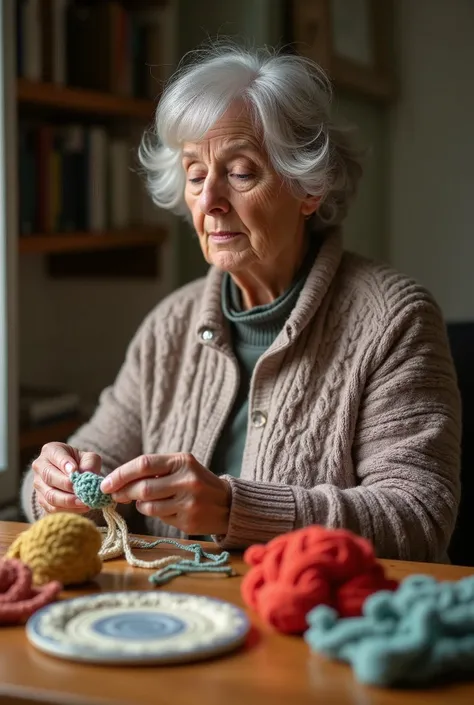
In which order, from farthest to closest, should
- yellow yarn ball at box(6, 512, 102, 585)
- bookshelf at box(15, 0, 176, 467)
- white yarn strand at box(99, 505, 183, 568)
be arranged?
bookshelf at box(15, 0, 176, 467), white yarn strand at box(99, 505, 183, 568), yellow yarn ball at box(6, 512, 102, 585)

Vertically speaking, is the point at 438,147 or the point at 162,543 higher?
the point at 438,147

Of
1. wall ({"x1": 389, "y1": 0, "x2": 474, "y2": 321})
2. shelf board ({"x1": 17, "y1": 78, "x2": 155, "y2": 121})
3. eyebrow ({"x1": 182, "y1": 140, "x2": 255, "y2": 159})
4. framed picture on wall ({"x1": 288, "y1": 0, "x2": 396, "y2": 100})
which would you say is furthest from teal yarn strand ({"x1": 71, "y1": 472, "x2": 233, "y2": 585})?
wall ({"x1": 389, "y1": 0, "x2": 474, "y2": 321})

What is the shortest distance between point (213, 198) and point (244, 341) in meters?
0.26

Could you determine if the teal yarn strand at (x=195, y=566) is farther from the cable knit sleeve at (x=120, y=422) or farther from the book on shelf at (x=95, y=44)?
the book on shelf at (x=95, y=44)

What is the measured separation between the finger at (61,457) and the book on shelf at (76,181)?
109 centimetres

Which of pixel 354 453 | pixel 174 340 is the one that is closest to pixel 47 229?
pixel 174 340

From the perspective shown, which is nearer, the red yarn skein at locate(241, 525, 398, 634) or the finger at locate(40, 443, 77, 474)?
the red yarn skein at locate(241, 525, 398, 634)

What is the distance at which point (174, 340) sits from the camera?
184 cm

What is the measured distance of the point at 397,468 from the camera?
152 cm

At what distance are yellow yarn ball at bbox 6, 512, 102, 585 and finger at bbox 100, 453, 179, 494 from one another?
121mm

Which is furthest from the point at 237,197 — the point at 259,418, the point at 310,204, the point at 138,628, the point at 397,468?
the point at 138,628

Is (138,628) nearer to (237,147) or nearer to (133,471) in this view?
(133,471)

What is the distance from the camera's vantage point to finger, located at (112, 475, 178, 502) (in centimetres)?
132

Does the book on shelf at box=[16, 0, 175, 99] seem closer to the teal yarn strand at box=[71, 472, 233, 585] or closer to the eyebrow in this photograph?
the eyebrow
